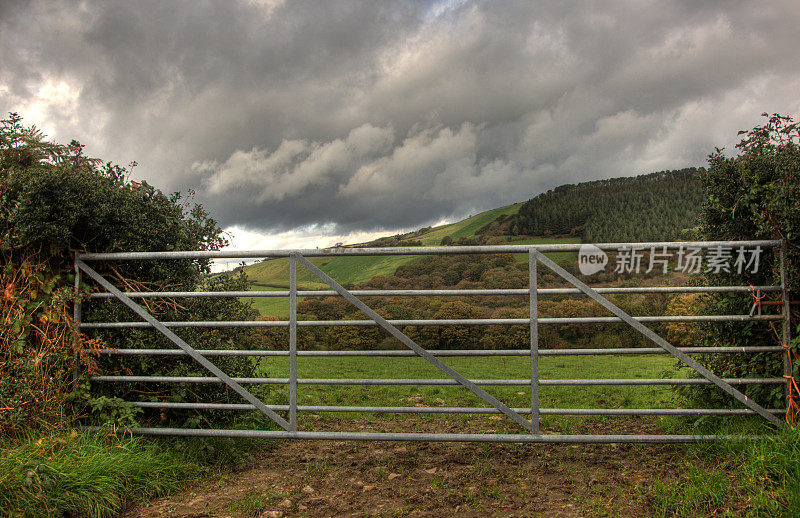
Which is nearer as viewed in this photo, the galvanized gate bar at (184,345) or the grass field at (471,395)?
the galvanized gate bar at (184,345)

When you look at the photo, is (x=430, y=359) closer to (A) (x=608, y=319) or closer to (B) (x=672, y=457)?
(A) (x=608, y=319)

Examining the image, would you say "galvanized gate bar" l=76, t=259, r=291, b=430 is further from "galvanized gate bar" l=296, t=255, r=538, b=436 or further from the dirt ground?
"galvanized gate bar" l=296, t=255, r=538, b=436

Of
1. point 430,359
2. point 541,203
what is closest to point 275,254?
point 430,359

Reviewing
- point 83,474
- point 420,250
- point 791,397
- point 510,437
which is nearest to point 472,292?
point 420,250

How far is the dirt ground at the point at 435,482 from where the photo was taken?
11.9ft

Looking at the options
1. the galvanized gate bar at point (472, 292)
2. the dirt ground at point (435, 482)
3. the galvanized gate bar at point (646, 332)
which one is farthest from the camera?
the galvanized gate bar at point (646, 332)

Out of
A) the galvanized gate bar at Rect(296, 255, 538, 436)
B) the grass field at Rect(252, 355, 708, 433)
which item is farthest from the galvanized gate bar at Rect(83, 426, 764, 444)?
the grass field at Rect(252, 355, 708, 433)

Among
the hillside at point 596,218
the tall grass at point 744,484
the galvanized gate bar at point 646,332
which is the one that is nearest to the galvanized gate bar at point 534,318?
the galvanized gate bar at point 646,332

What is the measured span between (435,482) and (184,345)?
101 inches

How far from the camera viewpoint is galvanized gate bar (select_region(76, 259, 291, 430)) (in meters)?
4.32

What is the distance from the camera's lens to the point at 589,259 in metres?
4.10

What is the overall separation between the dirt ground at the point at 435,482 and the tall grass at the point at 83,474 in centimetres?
20

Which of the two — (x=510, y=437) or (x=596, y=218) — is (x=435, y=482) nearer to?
(x=510, y=437)

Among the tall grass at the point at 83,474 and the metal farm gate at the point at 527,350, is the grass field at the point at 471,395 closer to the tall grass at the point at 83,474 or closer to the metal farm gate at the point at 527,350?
the metal farm gate at the point at 527,350
